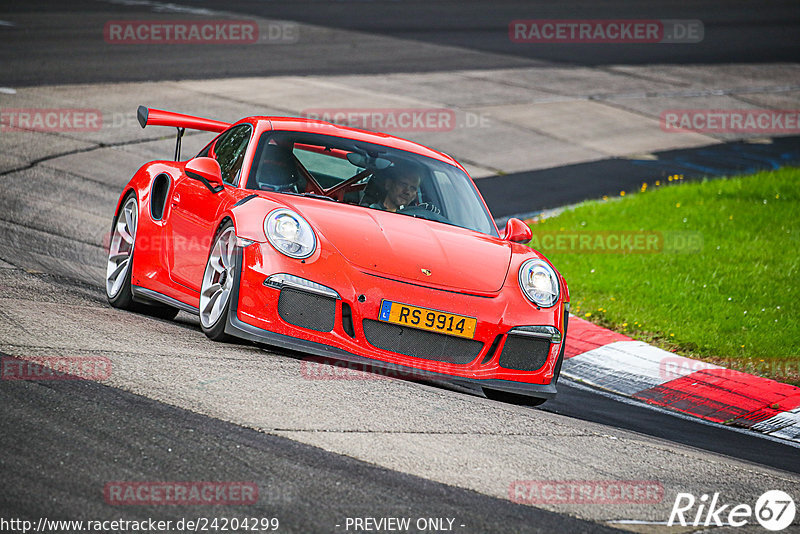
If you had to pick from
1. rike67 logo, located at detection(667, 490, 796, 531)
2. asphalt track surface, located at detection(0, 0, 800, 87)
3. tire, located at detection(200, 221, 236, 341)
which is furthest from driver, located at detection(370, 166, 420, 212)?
asphalt track surface, located at detection(0, 0, 800, 87)

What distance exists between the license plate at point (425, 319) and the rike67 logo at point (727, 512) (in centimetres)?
164

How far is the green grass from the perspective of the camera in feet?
27.5

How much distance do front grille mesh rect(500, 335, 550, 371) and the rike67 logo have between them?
1.58 m

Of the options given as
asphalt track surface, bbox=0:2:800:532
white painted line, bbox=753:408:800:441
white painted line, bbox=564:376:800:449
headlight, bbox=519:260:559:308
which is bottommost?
white painted line, bbox=564:376:800:449

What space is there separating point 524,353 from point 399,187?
1.56 meters

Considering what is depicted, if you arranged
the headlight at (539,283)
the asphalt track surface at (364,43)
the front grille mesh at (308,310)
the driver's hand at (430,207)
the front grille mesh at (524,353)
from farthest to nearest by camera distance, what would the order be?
the asphalt track surface at (364,43) → the driver's hand at (430,207) → the headlight at (539,283) → the front grille mesh at (524,353) → the front grille mesh at (308,310)

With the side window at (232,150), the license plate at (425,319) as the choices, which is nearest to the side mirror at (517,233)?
the license plate at (425,319)

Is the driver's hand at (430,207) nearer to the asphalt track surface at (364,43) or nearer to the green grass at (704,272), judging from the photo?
the green grass at (704,272)

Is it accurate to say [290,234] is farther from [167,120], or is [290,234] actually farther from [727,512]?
[727,512]

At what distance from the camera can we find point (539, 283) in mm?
6145

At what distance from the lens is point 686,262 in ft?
34.1

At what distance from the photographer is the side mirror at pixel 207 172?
21.2 ft

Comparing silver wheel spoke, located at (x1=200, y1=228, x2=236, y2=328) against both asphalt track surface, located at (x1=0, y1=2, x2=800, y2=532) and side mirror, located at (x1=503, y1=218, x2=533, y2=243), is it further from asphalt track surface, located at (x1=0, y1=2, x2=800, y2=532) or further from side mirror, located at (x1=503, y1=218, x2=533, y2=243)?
side mirror, located at (x1=503, y1=218, x2=533, y2=243)

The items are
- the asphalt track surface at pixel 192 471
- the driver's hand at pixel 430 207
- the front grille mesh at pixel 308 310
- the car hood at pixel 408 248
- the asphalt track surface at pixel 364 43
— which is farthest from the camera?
the asphalt track surface at pixel 364 43
